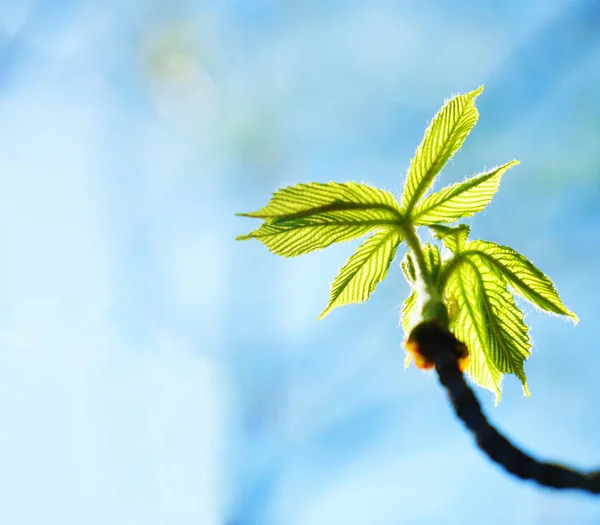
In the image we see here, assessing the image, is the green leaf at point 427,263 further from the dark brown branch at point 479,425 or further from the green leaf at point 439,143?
the dark brown branch at point 479,425

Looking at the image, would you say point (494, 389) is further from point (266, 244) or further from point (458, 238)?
point (266, 244)

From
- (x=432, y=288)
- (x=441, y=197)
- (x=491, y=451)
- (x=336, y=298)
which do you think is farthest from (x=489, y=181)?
(x=491, y=451)

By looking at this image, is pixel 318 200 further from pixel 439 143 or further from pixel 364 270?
pixel 439 143

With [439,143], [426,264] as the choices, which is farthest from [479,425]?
[439,143]

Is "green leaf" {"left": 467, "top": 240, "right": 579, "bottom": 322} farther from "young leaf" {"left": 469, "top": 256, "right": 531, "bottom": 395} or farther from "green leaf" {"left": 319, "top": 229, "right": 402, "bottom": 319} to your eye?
"green leaf" {"left": 319, "top": 229, "right": 402, "bottom": 319}

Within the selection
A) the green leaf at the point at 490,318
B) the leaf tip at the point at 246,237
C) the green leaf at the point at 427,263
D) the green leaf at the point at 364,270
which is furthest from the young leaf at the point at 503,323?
the leaf tip at the point at 246,237

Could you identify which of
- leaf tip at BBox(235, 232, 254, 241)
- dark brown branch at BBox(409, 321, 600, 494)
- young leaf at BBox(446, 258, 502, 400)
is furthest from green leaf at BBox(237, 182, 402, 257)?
dark brown branch at BBox(409, 321, 600, 494)
